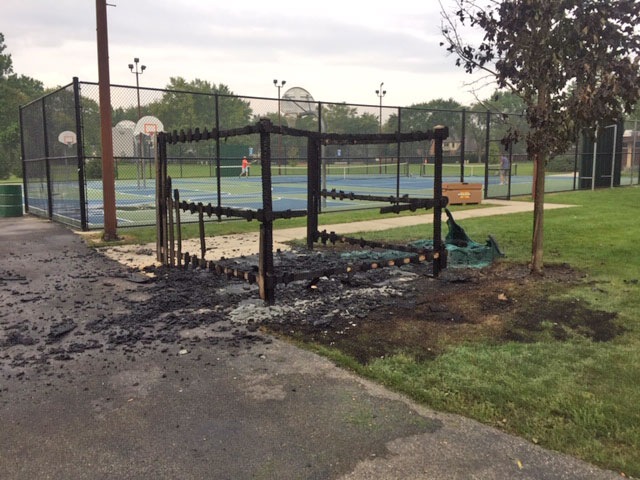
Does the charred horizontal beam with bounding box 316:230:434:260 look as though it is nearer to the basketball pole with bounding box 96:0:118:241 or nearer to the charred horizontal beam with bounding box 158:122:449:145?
the charred horizontal beam with bounding box 158:122:449:145

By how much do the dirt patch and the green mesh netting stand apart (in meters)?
1.22

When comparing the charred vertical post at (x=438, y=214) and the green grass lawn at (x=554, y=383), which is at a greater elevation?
the charred vertical post at (x=438, y=214)

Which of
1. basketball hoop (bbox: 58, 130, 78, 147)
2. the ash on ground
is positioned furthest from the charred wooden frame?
basketball hoop (bbox: 58, 130, 78, 147)

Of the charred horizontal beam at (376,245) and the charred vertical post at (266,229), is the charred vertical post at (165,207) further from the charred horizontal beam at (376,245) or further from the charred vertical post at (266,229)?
the charred vertical post at (266,229)

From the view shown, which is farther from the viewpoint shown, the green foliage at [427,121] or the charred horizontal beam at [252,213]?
the green foliage at [427,121]

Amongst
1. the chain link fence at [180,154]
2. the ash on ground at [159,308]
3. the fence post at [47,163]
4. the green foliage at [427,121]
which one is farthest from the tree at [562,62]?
the green foliage at [427,121]

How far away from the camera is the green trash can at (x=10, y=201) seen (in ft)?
52.0

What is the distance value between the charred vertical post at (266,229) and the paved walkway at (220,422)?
3.16 ft

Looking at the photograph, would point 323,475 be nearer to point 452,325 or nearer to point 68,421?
point 68,421

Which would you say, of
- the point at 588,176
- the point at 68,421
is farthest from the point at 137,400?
the point at 588,176

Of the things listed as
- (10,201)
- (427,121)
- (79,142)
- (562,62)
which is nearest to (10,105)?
(427,121)

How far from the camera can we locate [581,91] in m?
6.34

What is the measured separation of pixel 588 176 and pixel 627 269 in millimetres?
18625

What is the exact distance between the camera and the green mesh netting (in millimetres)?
8336
